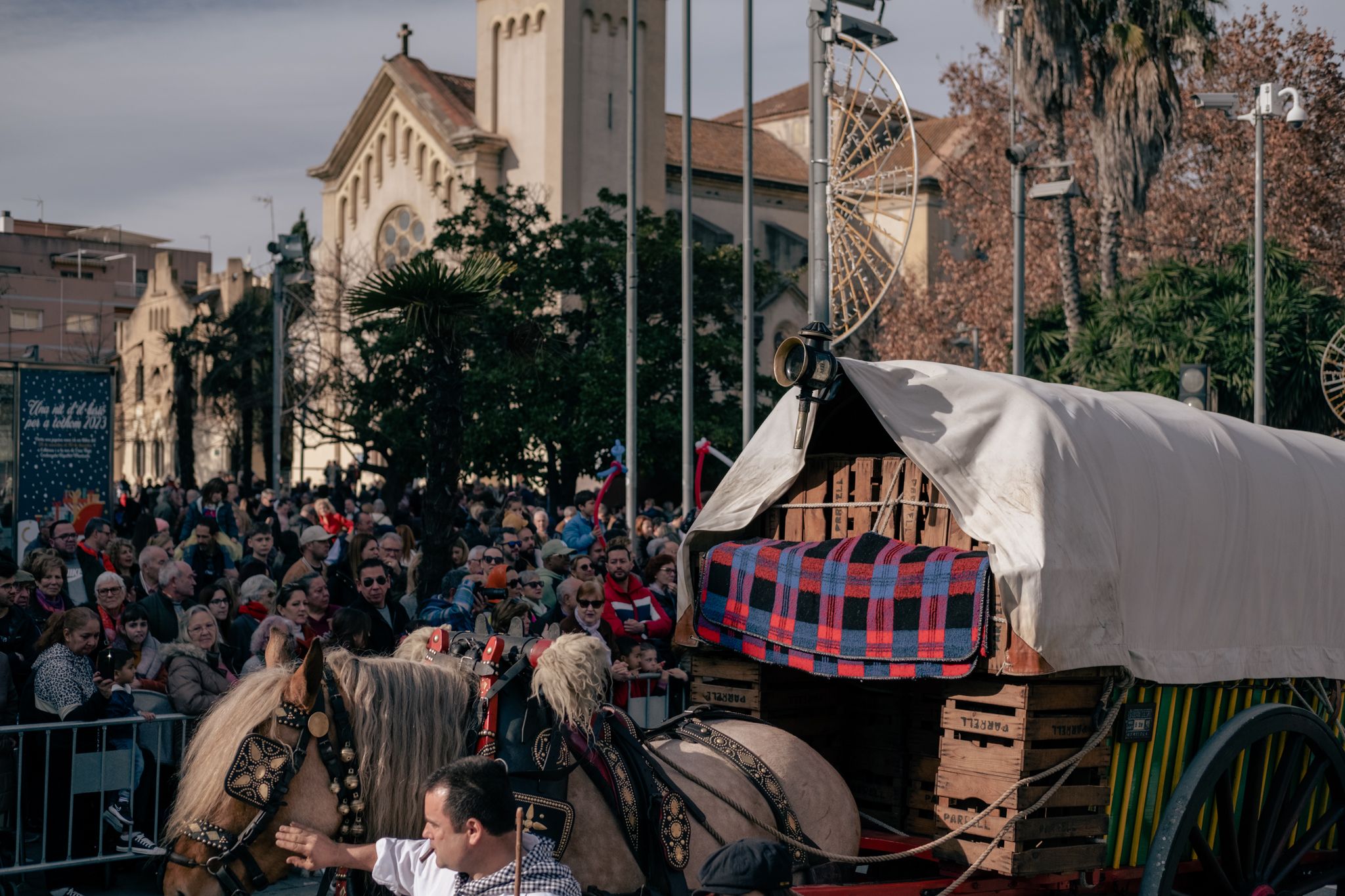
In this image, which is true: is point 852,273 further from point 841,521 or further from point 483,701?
→ point 483,701

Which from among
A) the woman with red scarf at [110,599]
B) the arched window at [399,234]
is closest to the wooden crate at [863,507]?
the woman with red scarf at [110,599]

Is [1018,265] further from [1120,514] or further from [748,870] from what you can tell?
[748,870]

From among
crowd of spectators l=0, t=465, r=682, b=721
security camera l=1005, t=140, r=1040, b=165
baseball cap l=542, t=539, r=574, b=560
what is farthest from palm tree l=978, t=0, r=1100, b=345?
baseball cap l=542, t=539, r=574, b=560

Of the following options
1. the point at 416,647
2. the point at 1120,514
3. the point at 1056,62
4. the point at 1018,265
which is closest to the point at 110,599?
the point at 416,647

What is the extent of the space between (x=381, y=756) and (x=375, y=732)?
74 mm

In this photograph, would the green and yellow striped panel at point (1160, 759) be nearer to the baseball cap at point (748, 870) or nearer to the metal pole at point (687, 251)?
the baseball cap at point (748, 870)

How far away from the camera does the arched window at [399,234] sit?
2024 inches

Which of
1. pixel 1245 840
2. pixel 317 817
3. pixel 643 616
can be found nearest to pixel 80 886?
pixel 643 616

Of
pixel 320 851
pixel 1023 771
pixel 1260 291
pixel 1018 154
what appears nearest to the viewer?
pixel 320 851

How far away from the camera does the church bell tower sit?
1821 inches

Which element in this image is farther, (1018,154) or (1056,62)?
(1056,62)

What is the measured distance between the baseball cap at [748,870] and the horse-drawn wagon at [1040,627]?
146cm

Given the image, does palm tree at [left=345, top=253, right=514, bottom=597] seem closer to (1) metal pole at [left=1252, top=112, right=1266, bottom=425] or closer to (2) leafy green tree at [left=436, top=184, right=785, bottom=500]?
(1) metal pole at [left=1252, top=112, right=1266, bottom=425]

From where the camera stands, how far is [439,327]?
14.1 meters
